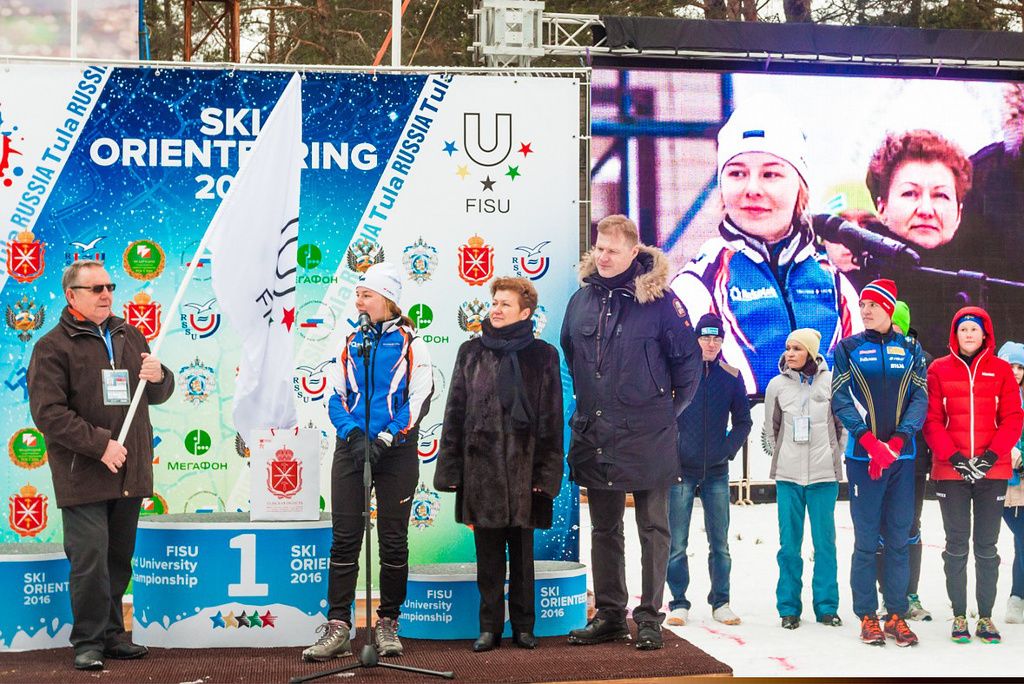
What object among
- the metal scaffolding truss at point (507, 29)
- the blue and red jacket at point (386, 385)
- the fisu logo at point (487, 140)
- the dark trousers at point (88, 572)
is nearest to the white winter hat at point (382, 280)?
the blue and red jacket at point (386, 385)

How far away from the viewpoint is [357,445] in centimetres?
508

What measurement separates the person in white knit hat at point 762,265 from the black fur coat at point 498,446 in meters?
5.71

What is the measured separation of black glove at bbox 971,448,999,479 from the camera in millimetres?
5871

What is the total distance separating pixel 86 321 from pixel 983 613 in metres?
3.90

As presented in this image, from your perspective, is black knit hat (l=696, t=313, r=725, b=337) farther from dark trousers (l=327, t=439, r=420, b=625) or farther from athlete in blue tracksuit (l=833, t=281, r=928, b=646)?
dark trousers (l=327, t=439, r=420, b=625)

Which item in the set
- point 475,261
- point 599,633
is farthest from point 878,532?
point 475,261

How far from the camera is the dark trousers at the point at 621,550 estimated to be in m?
5.46

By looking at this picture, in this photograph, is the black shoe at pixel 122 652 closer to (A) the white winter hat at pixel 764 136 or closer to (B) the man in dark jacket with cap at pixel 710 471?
(B) the man in dark jacket with cap at pixel 710 471

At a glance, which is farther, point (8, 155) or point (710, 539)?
point (710, 539)

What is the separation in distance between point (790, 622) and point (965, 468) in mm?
1032

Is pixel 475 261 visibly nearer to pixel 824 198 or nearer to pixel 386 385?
pixel 386 385

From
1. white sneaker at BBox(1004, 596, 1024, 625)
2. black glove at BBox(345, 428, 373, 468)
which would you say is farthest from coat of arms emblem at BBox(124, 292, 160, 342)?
white sneaker at BBox(1004, 596, 1024, 625)

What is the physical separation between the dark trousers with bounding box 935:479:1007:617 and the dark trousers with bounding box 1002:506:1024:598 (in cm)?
39

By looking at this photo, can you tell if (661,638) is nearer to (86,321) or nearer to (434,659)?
(434,659)
